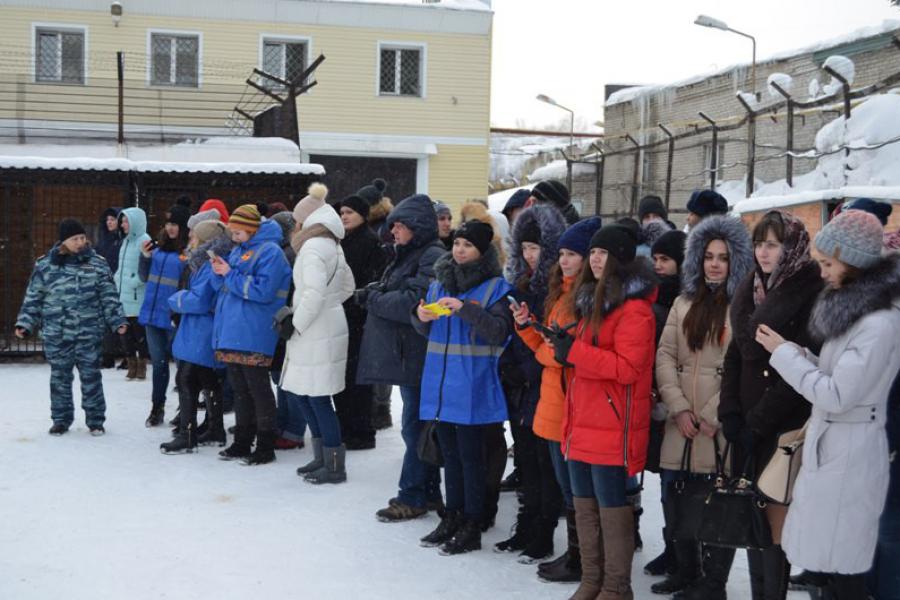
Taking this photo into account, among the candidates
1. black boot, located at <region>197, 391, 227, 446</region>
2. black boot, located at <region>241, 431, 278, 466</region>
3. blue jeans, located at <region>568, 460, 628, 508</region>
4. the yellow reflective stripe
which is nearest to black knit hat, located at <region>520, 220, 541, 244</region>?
the yellow reflective stripe

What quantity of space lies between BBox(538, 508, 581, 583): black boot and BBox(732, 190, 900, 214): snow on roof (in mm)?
5073

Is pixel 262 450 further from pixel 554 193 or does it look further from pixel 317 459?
pixel 554 193

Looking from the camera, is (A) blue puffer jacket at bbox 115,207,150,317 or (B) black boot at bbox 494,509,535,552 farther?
(A) blue puffer jacket at bbox 115,207,150,317

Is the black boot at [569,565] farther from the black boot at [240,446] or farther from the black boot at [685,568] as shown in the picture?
the black boot at [240,446]

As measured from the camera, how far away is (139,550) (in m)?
5.08

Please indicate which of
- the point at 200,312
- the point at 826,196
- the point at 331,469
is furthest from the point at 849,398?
the point at 826,196

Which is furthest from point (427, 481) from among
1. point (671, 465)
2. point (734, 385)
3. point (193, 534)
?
point (734, 385)

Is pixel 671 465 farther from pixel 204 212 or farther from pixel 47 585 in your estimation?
pixel 204 212

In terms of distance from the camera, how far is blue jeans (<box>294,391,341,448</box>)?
6289mm

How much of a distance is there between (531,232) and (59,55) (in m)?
19.9

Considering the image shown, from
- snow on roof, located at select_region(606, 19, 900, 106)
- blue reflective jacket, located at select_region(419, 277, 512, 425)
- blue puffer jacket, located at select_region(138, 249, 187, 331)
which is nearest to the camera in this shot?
blue reflective jacket, located at select_region(419, 277, 512, 425)

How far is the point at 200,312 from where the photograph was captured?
7.04 m

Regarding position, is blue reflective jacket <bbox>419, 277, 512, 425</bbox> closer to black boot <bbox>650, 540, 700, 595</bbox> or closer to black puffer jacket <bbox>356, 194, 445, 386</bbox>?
black puffer jacket <bbox>356, 194, 445, 386</bbox>

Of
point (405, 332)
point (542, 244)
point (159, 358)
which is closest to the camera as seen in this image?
point (542, 244)
